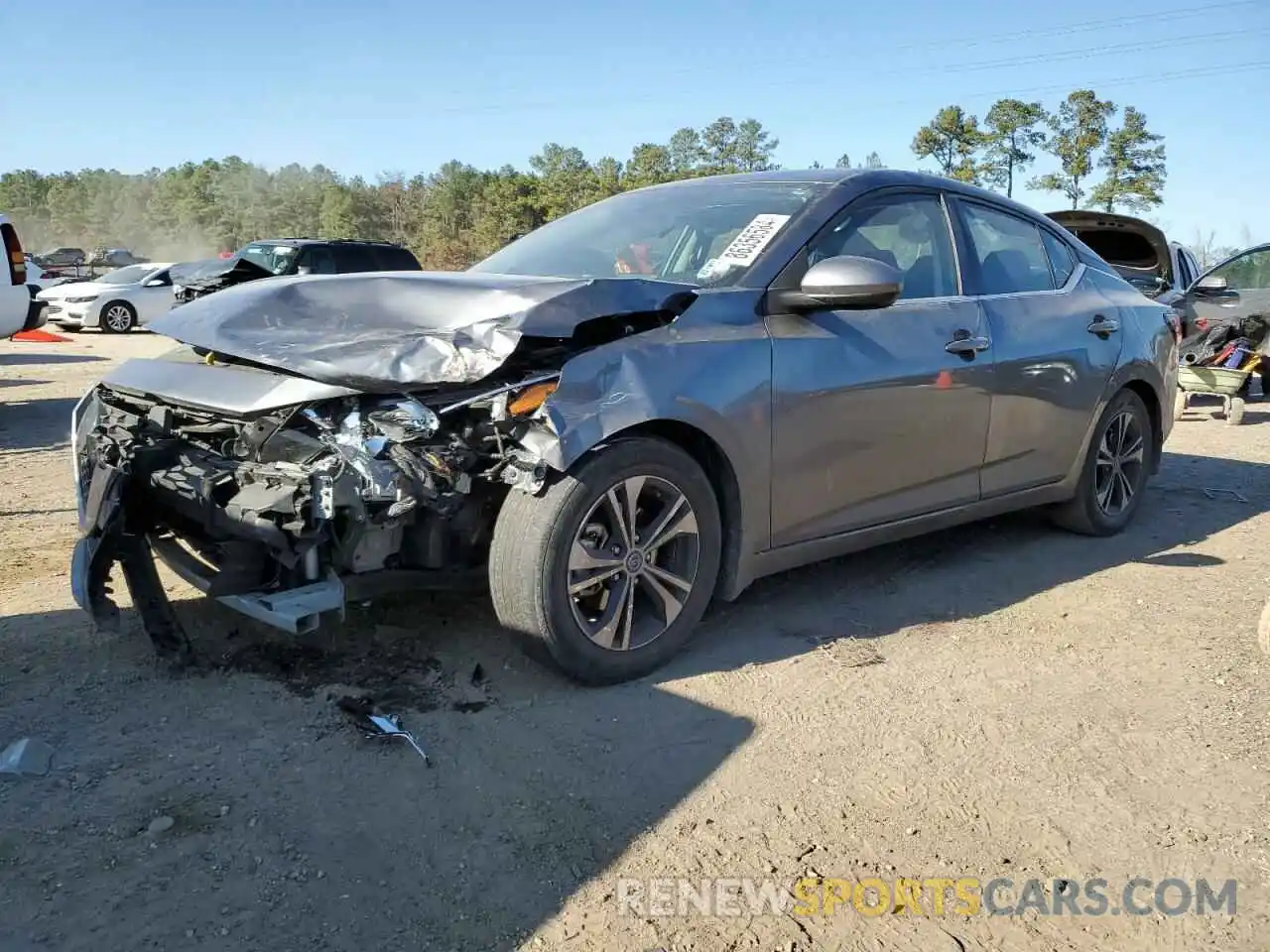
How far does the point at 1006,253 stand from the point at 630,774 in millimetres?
3256

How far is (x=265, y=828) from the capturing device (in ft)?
8.46

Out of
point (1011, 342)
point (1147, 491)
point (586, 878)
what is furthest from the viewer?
point (1147, 491)

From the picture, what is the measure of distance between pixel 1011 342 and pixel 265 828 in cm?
363

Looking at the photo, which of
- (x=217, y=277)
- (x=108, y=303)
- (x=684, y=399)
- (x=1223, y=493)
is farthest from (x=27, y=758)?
(x=108, y=303)

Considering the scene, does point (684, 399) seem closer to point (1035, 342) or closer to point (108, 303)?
point (1035, 342)

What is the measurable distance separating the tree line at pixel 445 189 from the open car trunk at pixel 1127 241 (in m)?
7.24

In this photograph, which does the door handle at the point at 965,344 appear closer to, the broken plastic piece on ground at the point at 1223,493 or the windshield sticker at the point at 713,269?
the windshield sticker at the point at 713,269

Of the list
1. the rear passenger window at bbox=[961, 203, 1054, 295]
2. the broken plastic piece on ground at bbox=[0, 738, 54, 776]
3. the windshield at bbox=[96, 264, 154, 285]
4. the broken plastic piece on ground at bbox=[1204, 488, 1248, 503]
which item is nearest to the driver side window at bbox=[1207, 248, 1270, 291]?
the broken plastic piece on ground at bbox=[1204, 488, 1248, 503]

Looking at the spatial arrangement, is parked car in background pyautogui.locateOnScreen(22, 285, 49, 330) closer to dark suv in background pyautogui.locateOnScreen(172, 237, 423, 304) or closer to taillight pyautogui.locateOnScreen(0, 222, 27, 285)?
taillight pyautogui.locateOnScreen(0, 222, 27, 285)

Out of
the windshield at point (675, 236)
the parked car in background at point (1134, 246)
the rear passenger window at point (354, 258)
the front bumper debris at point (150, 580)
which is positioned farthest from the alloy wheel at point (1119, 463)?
the rear passenger window at point (354, 258)

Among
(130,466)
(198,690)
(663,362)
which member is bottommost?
(198,690)

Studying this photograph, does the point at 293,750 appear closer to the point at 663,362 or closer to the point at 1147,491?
the point at 663,362

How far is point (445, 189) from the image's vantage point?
54.8 meters

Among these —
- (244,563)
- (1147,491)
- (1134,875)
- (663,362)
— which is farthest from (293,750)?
(1147,491)
